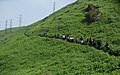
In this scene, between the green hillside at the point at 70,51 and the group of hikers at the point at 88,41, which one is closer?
the green hillside at the point at 70,51

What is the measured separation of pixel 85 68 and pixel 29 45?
92.3 feet

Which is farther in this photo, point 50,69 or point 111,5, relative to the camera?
point 111,5

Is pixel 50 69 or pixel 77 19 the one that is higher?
pixel 77 19

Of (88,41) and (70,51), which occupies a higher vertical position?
(88,41)

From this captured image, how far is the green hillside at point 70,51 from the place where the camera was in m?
52.0

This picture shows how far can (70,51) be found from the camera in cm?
6369

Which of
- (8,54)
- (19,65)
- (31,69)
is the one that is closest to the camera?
(31,69)

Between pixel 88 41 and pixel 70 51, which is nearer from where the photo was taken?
pixel 70 51

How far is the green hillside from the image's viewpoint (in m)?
52.0

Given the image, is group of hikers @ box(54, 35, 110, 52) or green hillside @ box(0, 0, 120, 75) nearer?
Result: green hillside @ box(0, 0, 120, 75)

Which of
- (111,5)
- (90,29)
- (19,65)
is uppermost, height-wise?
(111,5)

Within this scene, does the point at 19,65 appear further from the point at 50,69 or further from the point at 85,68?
the point at 85,68

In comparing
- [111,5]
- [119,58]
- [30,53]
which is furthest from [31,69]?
[111,5]

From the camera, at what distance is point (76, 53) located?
6106cm
